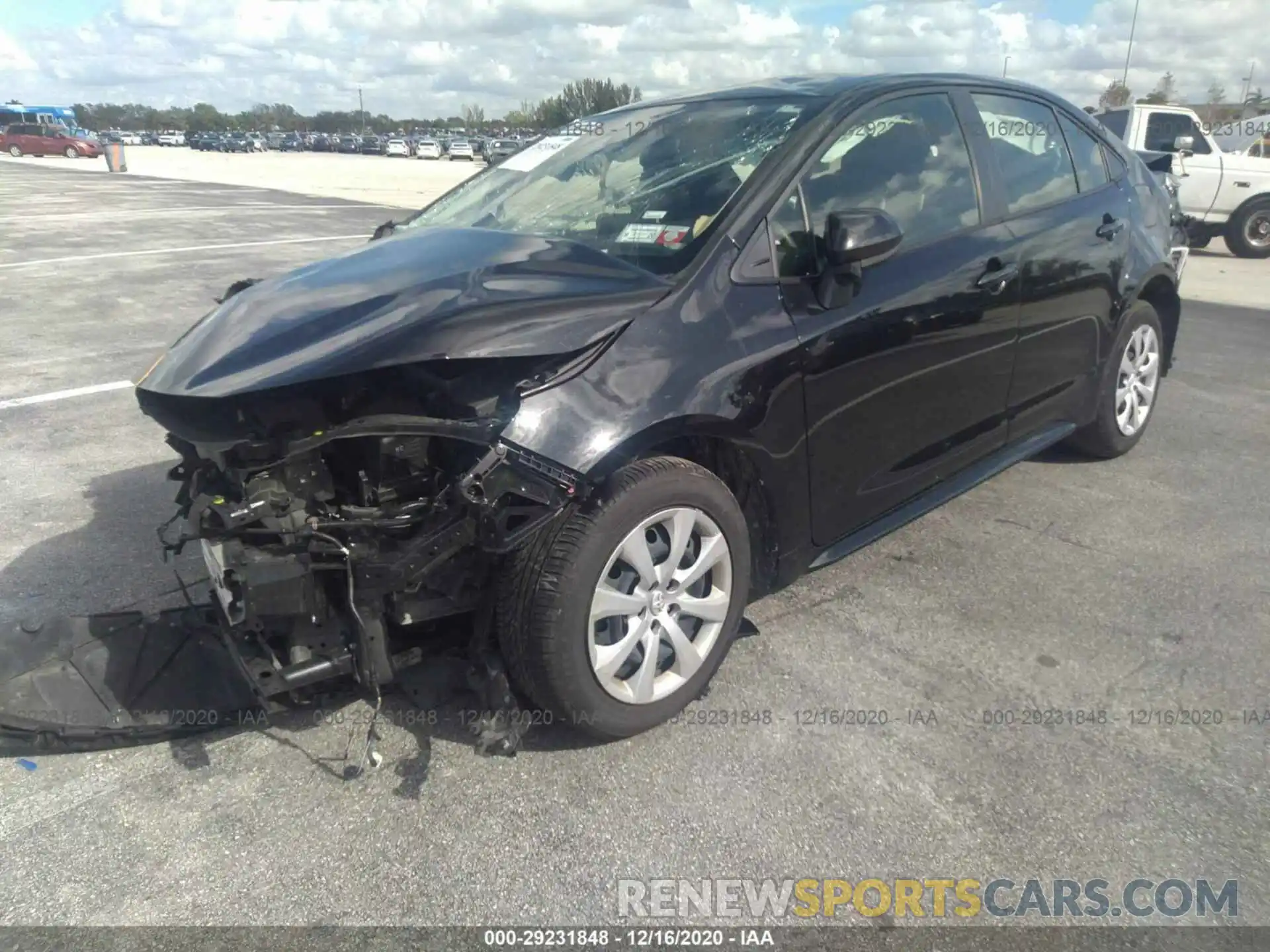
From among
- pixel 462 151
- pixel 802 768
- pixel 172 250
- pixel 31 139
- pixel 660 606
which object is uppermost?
pixel 31 139

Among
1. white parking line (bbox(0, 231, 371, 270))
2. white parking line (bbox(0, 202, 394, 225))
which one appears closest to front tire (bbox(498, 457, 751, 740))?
white parking line (bbox(0, 231, 371, 270))

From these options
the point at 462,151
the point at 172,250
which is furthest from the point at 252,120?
the point at 172,250

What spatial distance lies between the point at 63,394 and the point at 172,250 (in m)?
8.64

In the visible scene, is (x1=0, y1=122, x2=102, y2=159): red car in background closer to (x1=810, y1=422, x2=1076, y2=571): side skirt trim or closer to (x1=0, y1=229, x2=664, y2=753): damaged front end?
(x1=0, y1=229, x2=664, y2=753): damaged front end

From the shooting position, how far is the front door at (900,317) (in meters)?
3.09

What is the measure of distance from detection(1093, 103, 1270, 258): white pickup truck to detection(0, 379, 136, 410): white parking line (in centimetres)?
1312

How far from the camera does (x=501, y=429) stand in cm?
245

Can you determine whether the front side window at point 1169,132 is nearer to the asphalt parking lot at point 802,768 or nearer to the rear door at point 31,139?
the asphalt parking lot at point 802,768

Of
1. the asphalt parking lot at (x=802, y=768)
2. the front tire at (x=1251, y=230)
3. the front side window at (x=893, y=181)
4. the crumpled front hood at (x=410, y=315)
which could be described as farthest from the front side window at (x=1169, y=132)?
the crumpled front hood at (x=410, y=315)

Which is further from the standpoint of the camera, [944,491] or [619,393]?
[944,491]

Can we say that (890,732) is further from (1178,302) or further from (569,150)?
(1178,302)

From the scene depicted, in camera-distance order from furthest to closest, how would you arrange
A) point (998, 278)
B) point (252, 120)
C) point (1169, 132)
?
point (252, 120) → point (1169, 132) → point (998, 278)

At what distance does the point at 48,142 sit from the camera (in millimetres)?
54219

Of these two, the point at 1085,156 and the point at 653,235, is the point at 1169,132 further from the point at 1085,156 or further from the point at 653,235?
the point at 653,235
